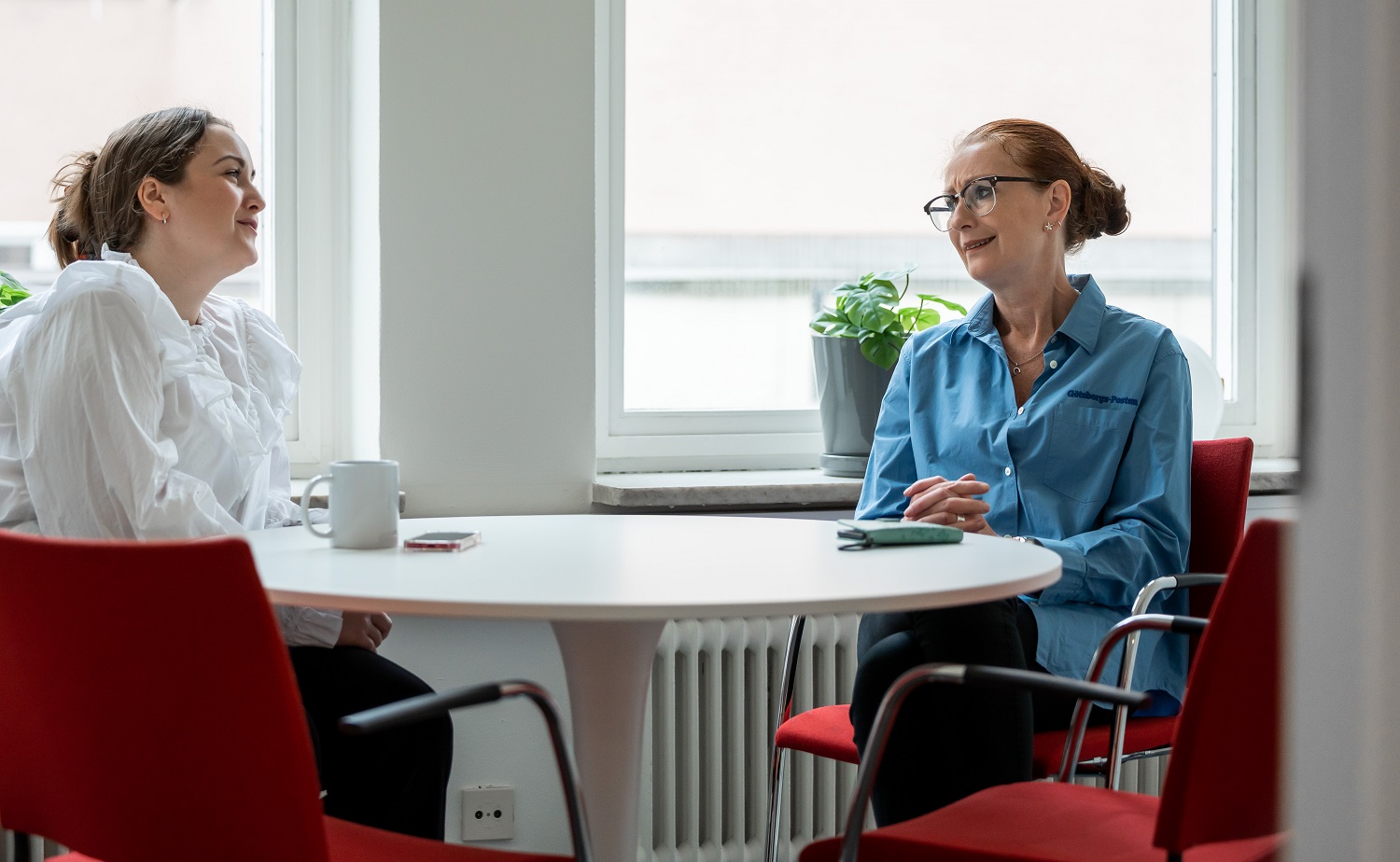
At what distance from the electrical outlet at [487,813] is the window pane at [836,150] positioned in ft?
2.92

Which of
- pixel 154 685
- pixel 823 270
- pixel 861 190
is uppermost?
pixel 861 190

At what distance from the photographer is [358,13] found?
2480 millimetres

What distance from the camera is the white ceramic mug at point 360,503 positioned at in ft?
4.62

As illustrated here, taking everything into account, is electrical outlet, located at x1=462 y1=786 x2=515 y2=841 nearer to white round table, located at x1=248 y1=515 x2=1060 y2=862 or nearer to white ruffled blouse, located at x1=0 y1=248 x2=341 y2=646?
white ruffled blouse, located at x1=0 y1=248 x2=341 y2=646

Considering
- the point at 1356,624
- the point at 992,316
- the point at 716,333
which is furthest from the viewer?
the point at 716,333

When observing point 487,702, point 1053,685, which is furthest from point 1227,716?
point 487,702

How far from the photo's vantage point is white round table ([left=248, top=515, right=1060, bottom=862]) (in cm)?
108

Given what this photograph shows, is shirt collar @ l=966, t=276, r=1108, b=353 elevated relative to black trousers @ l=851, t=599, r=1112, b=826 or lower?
elevated

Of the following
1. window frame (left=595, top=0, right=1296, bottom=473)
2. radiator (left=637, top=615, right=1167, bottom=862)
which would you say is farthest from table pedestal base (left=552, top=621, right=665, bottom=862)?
window frame (left=595, top=0, right=1296, bottom=473)

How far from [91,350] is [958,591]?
110 centimetres

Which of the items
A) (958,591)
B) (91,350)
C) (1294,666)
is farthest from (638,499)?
(1294,666)

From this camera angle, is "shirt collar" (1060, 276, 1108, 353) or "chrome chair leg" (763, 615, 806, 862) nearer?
"chrome chair leg" (763, 615, 806, 862)

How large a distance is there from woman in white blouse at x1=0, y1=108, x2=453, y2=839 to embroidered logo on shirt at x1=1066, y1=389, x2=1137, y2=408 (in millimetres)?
1099

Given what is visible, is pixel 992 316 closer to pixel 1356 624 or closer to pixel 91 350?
pixel 91 350
